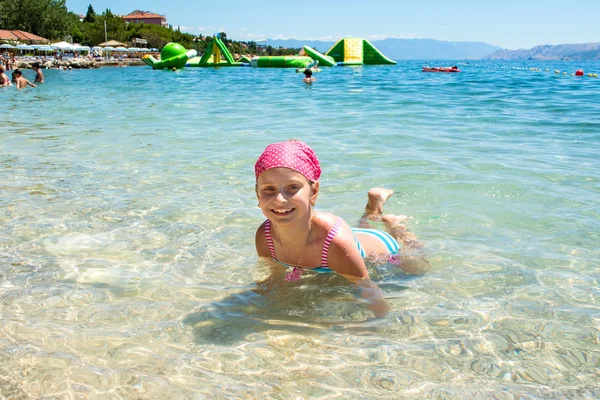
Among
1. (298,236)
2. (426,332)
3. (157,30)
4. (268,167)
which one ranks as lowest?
(426,332)

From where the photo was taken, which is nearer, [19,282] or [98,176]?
[19,282]

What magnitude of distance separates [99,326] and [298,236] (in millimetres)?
1031

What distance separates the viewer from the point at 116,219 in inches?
159

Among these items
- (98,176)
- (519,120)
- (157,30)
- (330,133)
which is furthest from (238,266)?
(157,30)

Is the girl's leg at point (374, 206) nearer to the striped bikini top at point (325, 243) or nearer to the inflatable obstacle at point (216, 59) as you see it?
the striped bikini top at point (325, 243)

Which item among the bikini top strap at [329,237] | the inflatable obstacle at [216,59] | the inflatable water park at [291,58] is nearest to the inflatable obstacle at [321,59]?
the inflatable water park at [291,58]

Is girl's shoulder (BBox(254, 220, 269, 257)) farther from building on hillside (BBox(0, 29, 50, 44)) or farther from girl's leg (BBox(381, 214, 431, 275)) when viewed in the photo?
building on hillside (BBox(0, 29, 50, 44))

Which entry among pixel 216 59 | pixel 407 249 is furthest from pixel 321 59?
pixel 407 249

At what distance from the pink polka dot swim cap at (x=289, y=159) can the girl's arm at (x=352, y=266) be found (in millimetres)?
403

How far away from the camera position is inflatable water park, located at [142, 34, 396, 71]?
3944 cm

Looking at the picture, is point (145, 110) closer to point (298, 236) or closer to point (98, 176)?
point (98, 176)

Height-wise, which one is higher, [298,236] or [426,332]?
[298,236]

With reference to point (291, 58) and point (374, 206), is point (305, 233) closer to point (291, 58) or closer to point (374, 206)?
point (374, 206)

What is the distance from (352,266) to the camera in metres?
2.67
